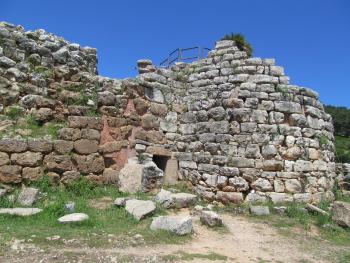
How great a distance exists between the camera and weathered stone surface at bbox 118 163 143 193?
882 cm

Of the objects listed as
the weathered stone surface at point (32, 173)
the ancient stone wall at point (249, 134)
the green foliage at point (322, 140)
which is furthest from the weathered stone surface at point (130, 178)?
the green foliage at point (322, 140)

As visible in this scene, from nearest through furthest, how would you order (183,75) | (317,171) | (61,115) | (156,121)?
(61,115), (317,171), (156,121), (183,75)

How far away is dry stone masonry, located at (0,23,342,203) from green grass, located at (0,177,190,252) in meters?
0.93

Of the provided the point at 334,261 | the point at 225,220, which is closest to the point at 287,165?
the point at 225,220

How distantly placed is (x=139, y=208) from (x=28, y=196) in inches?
85.5

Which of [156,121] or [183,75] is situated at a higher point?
[183,75]

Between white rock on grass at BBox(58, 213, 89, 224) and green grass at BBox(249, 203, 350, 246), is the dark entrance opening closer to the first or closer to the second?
green grass at BBox(249, 203, 350, 246)

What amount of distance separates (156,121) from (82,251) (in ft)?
18.3

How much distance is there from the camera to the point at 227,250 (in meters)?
6.07

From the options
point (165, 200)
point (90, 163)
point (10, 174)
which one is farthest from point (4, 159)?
point (165, 200)

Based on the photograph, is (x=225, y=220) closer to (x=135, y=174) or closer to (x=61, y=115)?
(x=135, y=174)

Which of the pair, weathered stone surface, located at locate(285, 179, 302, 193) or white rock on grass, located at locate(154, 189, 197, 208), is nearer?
white rock on grass, located at locate(154, 189, 197, 208)

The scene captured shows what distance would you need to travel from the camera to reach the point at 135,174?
898cm

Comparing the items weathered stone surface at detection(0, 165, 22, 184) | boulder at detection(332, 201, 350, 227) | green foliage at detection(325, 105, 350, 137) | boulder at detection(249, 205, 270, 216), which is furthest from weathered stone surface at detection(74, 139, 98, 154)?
green foliage at detection(325, 105, 350, 137)
